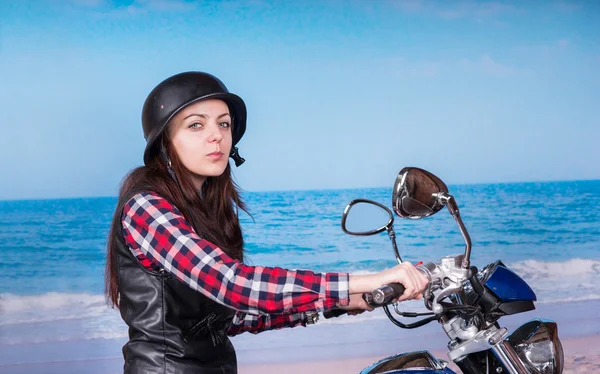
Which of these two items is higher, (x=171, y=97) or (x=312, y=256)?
(x=171, y=97)

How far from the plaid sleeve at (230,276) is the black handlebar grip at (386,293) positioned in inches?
4.0

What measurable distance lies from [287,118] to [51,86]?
3.21m

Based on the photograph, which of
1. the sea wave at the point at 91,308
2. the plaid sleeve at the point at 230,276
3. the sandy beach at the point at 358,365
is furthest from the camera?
the sea wave at the point at 91,308

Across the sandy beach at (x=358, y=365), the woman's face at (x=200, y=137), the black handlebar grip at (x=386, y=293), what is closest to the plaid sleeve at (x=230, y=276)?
the black handlebar grip at (x=386, y=293)

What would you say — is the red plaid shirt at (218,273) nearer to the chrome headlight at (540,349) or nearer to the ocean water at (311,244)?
the chrome headlight at (540,349)

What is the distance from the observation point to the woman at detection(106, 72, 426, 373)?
1.45 metres

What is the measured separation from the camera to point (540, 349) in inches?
58.7

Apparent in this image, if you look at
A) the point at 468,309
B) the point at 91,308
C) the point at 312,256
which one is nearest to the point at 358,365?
the point at 468,309

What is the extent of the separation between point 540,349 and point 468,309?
0.18 m

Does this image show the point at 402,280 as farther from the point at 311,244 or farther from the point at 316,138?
the point at 311,244

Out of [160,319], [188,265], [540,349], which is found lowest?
[160,319]

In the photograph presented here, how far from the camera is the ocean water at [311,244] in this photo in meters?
7.33

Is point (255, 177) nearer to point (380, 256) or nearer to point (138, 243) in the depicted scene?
point (380, 256)

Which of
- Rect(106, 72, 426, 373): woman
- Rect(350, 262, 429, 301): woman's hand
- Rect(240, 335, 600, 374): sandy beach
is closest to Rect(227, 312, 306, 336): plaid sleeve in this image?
Rect(106, 72, 426, 373): woman
